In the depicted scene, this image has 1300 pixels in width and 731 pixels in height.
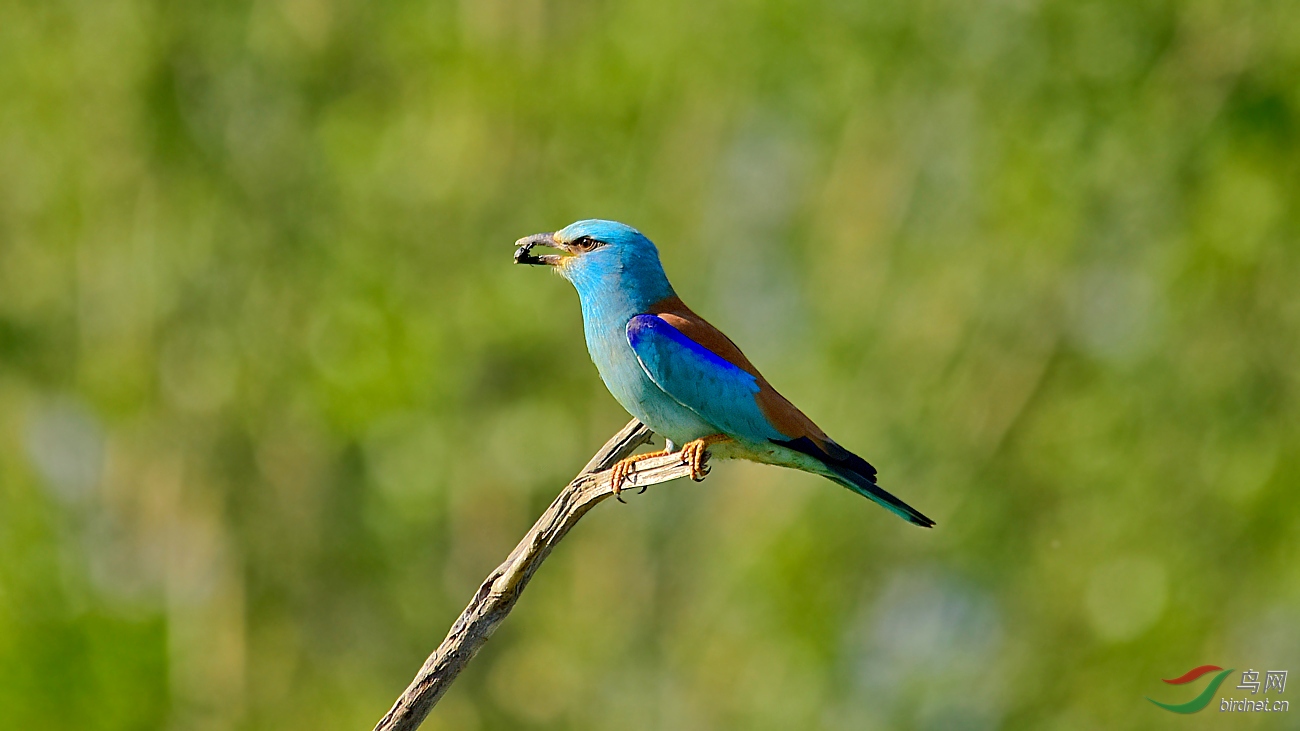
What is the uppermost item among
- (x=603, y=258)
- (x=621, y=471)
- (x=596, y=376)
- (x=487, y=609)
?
(x=603, y=258)

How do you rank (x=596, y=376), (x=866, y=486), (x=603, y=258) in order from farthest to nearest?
(x=596, y=376) → (x=603, y=258) → (x=866, y=486)

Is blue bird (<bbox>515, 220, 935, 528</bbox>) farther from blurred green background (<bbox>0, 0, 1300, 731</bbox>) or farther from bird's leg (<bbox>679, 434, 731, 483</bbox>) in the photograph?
blurred green background (<bbox>0, 0, 1300, 731</bbox>)

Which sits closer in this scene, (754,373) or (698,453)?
(698,453)

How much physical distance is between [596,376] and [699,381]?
9.28m

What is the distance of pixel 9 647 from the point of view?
52.0ft

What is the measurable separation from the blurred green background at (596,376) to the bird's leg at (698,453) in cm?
764

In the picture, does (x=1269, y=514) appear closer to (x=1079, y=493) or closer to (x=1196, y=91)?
(x=1079, y=493)

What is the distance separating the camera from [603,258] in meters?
6.34

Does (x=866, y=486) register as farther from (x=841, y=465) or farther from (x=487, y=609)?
(x=487, y=609)

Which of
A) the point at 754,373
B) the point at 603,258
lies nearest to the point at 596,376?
the point at 603,258

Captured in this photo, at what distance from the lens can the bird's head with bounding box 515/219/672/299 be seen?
20.6 feet

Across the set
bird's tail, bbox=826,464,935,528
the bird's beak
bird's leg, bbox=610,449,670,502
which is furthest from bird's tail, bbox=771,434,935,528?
the bird's beak

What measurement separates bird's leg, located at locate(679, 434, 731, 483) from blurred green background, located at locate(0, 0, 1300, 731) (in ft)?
25.1

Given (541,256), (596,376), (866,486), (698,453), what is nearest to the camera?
(698,453)
